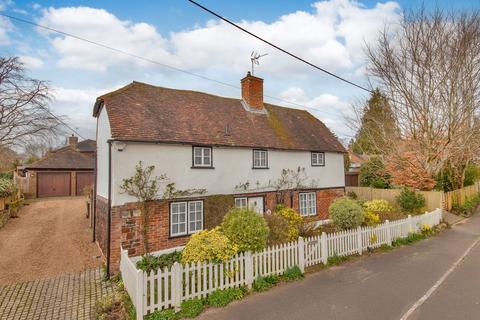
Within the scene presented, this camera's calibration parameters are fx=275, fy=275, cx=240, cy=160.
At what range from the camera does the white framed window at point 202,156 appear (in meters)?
13.0

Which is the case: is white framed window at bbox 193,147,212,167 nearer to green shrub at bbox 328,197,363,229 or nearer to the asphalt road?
green shrub at bbox 328,197,363,229

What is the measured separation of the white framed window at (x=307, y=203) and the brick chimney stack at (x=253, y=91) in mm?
6489

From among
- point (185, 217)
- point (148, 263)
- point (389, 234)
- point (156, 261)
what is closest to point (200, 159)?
point (185, 217)

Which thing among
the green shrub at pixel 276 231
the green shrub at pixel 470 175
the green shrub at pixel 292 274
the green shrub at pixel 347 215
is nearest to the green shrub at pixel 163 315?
the green shrub at pixel 292 274

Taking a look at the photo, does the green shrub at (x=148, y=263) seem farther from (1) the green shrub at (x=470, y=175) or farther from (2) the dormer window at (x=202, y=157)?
(1) the green shrub at (x=470, y=175)

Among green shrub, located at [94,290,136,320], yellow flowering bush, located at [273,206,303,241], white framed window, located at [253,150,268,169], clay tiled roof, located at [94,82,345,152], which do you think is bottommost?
green shrub, located at [94,290,136,320]

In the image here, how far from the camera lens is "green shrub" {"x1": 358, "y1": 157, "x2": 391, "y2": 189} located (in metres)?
25.8

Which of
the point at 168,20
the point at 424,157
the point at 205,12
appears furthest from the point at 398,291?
the point at 424,157

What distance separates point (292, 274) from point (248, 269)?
1.71m

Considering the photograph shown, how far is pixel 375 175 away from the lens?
27.0 meters

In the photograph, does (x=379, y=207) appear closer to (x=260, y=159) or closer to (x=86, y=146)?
(x=260, y=159)

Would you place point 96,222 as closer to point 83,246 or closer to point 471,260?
point 83,246

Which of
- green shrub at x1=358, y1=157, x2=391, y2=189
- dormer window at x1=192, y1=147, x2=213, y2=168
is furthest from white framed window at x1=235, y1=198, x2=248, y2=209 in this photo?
green shrub at x1=358, y1=157, x2=391, y2=189

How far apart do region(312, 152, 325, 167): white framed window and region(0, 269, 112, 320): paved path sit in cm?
1336
